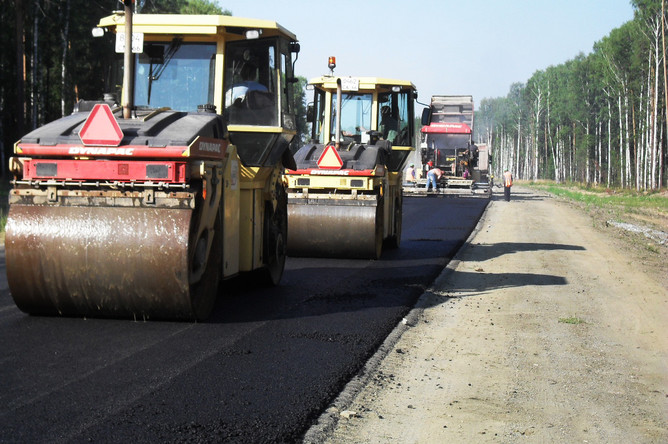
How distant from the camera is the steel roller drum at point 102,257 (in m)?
6.17

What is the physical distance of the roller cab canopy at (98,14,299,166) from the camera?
7891 millimetres

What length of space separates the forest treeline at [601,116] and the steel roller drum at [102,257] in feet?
118

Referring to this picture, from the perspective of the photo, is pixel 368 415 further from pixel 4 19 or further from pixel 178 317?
pixel 4 19

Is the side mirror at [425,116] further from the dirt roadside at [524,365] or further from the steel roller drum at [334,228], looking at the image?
the dirt roadside at [524,365]

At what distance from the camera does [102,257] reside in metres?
6.22

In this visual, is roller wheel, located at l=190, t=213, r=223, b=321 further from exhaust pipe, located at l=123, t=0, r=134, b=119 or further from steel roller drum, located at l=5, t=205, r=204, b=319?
exhaust pipe, located at l=123, t=0, r=134, b=119

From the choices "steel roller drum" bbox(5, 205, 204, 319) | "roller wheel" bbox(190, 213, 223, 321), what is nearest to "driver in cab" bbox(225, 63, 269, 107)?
"roller wheel" bbox(190, 213, 223, 321)

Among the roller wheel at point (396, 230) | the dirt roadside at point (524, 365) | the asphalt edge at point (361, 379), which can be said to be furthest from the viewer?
the roller wheel at point (396, 230)

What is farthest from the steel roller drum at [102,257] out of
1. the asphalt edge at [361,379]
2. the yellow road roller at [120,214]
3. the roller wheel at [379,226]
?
the roller wheel at [379,226]

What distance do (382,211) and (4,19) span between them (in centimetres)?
2747

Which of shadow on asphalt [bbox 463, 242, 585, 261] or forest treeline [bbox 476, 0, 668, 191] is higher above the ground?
forest treeline [bbox 476, 0, 668, 191]

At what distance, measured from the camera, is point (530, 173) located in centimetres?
10256

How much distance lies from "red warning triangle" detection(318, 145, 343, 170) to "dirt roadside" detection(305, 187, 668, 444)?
2205 mm

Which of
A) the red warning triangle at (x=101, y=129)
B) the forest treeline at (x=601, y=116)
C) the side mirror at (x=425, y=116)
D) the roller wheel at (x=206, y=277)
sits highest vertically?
the forest treeline at (x=601, y=116)
